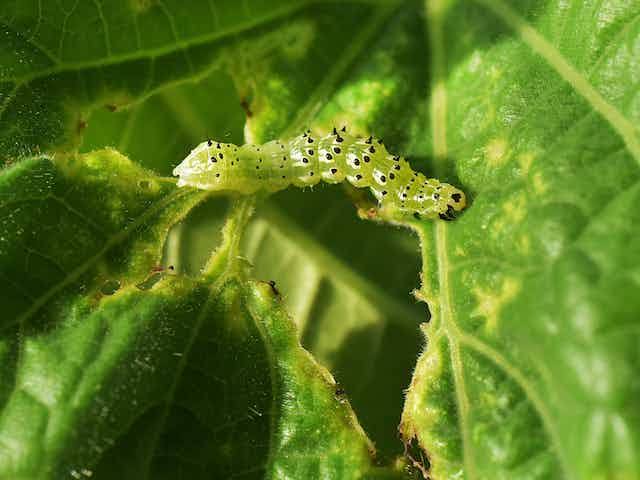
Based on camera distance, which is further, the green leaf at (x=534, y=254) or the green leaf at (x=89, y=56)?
the green leaf at (x=89, y=56)

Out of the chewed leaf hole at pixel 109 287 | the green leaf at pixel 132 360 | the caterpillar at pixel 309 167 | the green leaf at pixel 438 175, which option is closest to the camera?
the green leaf at pixel 438 175

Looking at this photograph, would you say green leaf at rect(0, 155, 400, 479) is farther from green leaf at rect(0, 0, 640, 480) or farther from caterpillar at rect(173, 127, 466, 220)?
caterpillar at rect(173, 127, 466, 220)

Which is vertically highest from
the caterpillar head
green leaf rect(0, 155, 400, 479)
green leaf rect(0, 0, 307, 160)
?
green leaf rect(0, 0, 307, 160)

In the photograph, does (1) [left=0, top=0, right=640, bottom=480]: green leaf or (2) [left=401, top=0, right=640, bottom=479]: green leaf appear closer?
(2) [left=401, top=0, right=640, bottom=479]: green leaf

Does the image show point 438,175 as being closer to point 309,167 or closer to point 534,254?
point 309,167

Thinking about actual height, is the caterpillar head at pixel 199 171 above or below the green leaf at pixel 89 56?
below

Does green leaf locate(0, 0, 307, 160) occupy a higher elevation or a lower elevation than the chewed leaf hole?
higher

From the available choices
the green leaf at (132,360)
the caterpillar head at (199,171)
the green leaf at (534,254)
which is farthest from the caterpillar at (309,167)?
the green leaf at (132,360)

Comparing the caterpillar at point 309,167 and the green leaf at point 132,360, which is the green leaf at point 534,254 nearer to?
the caterpillar at point 309,167

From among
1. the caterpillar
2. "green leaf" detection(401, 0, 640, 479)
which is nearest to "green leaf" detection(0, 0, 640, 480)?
"green leaf" detection(401, 0, 640, 479)

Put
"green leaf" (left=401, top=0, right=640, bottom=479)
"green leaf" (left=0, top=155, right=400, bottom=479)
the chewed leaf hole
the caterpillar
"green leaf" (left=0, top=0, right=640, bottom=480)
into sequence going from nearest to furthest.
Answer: "green leaf" (left=401, top=0, right=640, bottom=479)
"green leaf" (left=0, top=0, right=640, bottom=480)
"green leaf" (left=0, top=155, right=400, bottom=479)
the chewed leaf hole
the caterpillar
